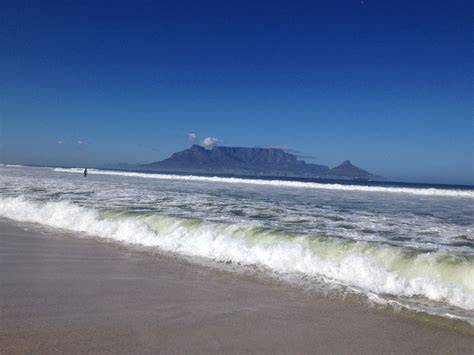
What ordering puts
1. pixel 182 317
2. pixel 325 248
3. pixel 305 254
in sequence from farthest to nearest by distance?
1. pixel 325 248
2. pixel 305 254
3. pixel 182 317

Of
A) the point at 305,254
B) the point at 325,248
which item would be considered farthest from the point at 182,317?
the point at 325,248

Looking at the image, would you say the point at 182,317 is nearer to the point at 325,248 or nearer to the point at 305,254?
the point at 305,254

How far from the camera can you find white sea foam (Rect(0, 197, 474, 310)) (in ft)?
19.6

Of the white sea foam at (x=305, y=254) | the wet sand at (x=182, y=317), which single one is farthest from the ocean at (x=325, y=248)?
the wet sand at (x=182, y=317)

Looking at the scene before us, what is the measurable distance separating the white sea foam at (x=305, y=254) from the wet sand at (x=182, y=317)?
1.14 meters

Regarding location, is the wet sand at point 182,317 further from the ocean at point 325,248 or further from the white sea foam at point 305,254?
the white sea foam at point 305,254

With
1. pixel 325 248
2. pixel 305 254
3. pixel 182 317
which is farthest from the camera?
pixel 325 248

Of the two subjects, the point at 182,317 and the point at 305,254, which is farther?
the point at 305,254

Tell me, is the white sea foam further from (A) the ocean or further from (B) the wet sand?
(B) the wet sand

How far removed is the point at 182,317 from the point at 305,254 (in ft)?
11.3

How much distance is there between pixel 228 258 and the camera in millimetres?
7871

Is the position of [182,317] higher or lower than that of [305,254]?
lower

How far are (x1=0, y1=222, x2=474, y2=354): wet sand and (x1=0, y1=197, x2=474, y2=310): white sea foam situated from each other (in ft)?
3.73

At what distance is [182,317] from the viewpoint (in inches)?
179
